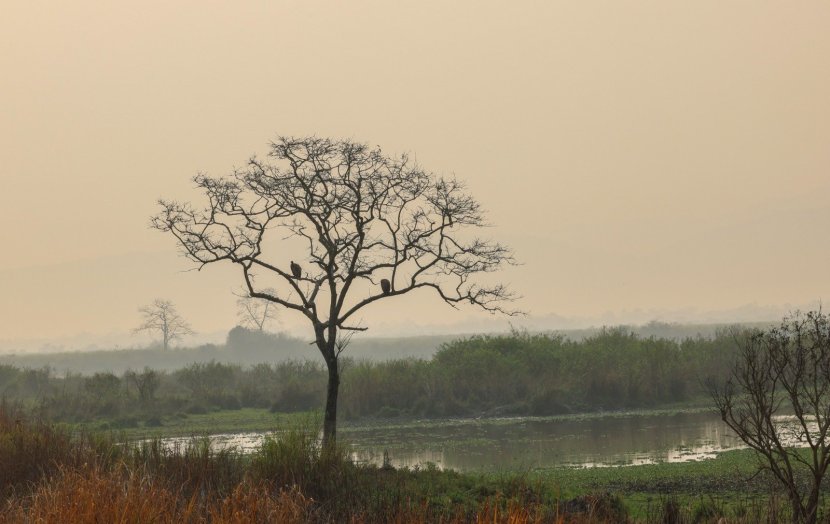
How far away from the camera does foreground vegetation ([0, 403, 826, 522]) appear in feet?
34.7

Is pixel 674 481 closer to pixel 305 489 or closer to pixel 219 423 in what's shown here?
pixel 305 489

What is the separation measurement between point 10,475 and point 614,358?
3726cm

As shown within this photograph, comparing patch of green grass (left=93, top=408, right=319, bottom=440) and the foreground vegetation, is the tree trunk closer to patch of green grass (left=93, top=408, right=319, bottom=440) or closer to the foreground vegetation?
the foreground vegetation

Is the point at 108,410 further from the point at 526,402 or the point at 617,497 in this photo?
the point at 617,497

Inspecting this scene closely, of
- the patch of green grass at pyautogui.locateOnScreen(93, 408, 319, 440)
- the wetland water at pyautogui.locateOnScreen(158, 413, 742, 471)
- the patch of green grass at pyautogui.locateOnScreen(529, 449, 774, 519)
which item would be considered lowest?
the patch of green grass at pyautogui.locateOnScreen(529, 449, 774, 519)

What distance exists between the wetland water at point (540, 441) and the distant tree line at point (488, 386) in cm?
343

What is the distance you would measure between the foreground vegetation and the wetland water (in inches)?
133

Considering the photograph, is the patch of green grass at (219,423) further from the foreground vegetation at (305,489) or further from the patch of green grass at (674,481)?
the patch of green grass at (674,481)

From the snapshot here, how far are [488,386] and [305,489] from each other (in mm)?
32824

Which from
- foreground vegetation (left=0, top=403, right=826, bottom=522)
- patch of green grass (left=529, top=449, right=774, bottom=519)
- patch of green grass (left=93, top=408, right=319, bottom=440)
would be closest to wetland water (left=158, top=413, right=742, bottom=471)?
patch of green grass (left=529, top=449, right=774, bottom=519)

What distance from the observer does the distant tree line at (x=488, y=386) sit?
47.3 metres

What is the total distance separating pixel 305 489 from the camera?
16.5m

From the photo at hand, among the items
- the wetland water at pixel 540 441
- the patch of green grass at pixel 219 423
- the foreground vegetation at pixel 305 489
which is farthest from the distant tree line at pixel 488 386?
the foreground vegetation at pixel 305 489

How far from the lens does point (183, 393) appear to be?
190 ft
